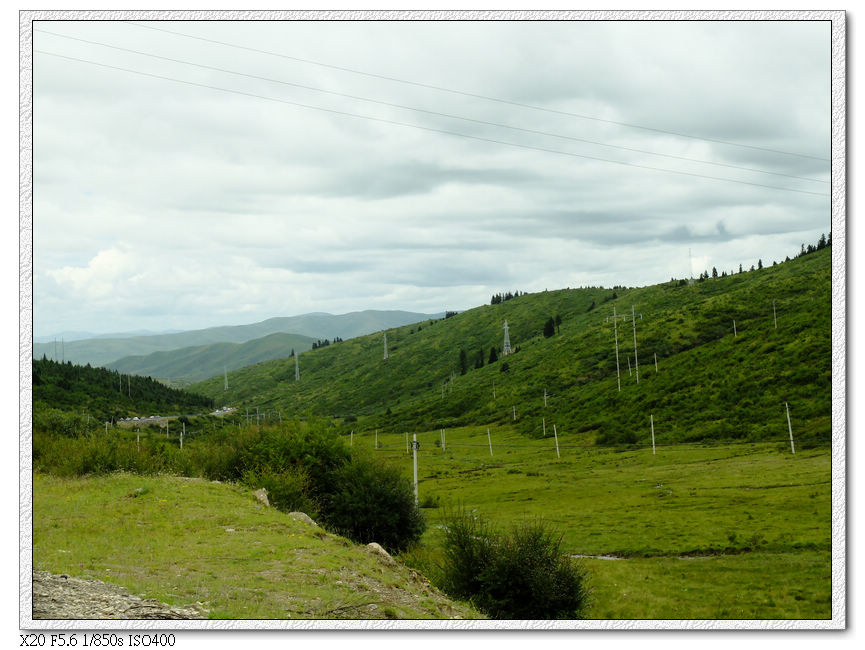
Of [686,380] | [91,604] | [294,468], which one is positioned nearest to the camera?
[91,604]

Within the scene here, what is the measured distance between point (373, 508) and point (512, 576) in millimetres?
16344

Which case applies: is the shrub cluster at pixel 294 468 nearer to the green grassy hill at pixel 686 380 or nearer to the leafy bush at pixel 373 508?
the leafy bush at pixel 373 508

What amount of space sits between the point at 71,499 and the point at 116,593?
1495 centimetres

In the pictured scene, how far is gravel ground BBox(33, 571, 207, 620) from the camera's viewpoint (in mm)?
14688

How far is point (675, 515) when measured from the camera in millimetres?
58250

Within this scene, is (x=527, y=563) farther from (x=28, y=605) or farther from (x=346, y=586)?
(x=28, y=605)

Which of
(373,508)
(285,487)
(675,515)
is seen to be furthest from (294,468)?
(675,515)

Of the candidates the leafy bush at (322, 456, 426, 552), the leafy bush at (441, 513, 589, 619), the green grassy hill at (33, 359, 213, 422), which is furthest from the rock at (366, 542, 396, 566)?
the green grassy hill at (33, 359, 213, 422)

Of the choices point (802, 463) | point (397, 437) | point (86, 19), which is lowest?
point (397, 437)

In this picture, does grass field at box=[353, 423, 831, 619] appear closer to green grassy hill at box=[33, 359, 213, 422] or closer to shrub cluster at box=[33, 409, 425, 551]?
shrub cluster at box=[33, 409, 425, 551]

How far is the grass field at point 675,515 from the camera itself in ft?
104

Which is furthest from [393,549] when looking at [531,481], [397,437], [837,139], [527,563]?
[397,437]

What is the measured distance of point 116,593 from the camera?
54.1 ft

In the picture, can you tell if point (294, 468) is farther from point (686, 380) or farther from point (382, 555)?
point (686, 380)
